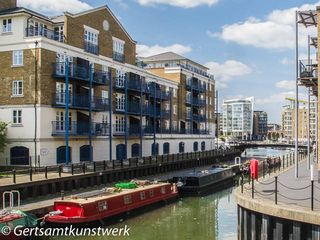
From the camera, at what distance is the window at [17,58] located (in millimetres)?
36094

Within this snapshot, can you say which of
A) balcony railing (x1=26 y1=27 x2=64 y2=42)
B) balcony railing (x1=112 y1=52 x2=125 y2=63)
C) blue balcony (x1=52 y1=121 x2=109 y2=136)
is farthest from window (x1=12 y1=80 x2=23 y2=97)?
balcony railing (x1=112 y1=52 x2=125 y2=63)

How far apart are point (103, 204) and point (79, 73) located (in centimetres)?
1781

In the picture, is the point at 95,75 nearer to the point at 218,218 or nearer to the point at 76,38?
the point at 76,38

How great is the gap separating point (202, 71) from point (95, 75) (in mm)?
41112

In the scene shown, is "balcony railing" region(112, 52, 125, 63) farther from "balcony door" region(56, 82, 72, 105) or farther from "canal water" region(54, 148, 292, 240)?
"canal water" region(54, 148, 292, 240)

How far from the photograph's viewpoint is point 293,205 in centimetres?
1423

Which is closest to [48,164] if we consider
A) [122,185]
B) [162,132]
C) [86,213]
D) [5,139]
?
[5,139]

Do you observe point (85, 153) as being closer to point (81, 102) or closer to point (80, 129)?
point (80, 129)

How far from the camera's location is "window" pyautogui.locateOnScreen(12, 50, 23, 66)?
3609 cm

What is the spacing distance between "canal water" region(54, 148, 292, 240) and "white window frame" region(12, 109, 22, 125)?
1411 centimetres

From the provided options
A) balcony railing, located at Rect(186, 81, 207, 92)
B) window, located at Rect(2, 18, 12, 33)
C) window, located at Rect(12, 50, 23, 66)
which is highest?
window, located at Rect(2, 18, 12, 33)

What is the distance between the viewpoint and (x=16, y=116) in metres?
36.3

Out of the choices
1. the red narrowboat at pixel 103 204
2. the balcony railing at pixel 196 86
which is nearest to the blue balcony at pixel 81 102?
the red narrowboat at pixel 103 204

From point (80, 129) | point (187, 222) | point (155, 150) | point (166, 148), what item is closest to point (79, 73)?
point (80, 129)
